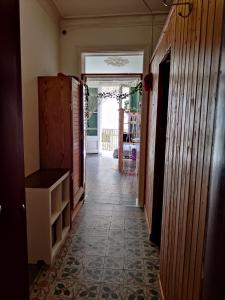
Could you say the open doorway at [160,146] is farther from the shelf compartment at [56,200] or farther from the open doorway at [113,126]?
the open doorway at [113,126]

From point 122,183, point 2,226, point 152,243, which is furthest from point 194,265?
point 122,183

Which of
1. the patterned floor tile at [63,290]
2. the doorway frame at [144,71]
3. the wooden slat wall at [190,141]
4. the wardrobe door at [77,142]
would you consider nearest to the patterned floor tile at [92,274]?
the patterned floor tile at [63,290]

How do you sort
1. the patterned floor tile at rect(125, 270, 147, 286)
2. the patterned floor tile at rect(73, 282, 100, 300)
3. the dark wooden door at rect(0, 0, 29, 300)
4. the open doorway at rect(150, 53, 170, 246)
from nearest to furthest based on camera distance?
the dark wooden door at rect(0, 0, 29, 300) → the patterned floor tile at rect(73, 282, 100, 300) → the patterned floor tile at rect(125, 270, 147, 286) → the open doorway at rect(150, 53, 170, 246)

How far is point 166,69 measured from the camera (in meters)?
2.25

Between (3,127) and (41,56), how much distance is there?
2.03 m

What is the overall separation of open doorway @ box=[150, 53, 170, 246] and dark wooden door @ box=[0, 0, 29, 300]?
1.48 m

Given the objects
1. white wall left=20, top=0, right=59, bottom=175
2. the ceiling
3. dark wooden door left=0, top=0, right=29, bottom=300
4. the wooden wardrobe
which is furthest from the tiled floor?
the ceiling

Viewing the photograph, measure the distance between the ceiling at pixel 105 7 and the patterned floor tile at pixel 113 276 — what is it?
10.2ft

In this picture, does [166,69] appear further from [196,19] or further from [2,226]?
[2,226]

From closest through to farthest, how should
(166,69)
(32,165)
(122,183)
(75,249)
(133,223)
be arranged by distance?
(166,69), (75,249), (32,165), (133,223), (122,183)

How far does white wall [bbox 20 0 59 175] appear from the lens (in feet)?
7.64

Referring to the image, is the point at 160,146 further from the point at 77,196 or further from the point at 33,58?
the point at 33,58

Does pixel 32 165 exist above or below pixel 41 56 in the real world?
below

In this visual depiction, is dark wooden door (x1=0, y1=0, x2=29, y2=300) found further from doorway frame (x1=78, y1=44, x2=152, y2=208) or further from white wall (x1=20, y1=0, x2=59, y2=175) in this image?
doorway frame (x1=78, y1=44, x2=152, y2=208)
